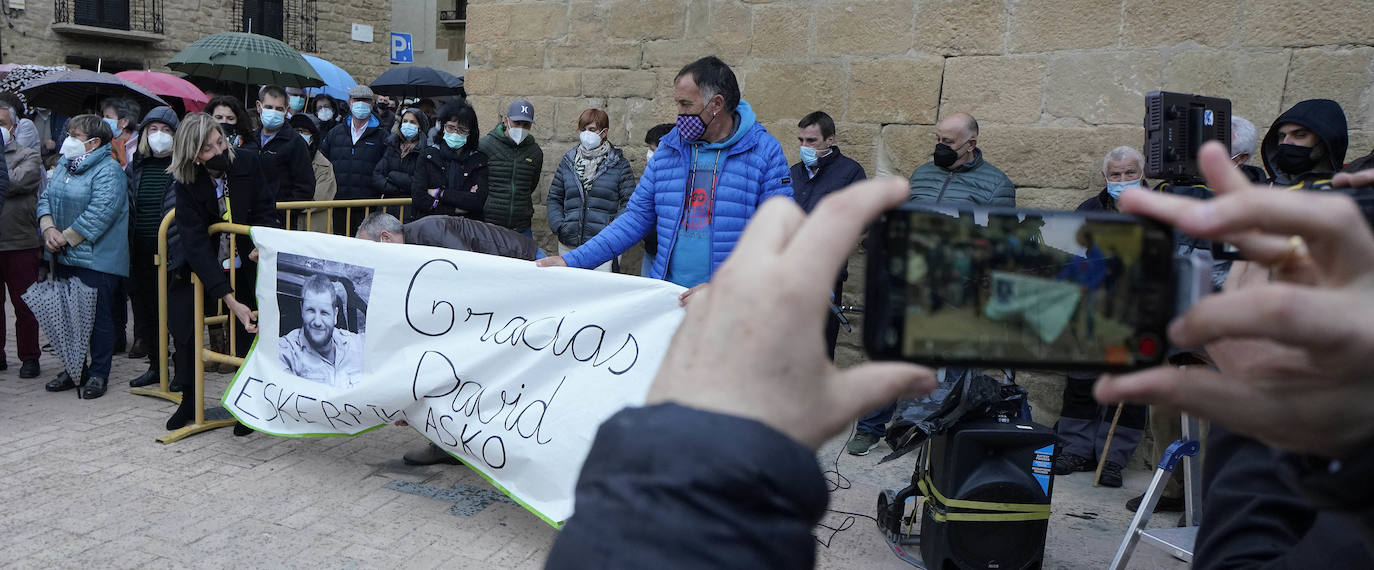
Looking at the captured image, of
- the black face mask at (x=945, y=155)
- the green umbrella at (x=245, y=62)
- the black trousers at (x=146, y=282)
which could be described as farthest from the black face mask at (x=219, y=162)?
the green umbrella at (x=245, y=62)

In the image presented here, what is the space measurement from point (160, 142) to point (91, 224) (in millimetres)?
706

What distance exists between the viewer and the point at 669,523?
59 cm

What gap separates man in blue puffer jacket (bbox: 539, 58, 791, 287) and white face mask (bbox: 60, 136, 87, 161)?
4195 millimetres

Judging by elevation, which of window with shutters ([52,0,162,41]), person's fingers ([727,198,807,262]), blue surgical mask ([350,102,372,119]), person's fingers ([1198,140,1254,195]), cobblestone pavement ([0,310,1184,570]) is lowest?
cobblestone pavement ([0,310,1184,570])

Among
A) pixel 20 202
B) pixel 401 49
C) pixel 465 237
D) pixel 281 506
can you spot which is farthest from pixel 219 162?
pixel 401 49

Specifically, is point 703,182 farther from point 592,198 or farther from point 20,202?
point 20,202

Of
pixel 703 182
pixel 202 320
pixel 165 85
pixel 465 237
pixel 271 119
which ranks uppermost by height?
pixel 165 85

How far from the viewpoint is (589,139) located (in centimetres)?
727

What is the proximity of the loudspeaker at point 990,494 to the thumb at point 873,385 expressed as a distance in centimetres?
314

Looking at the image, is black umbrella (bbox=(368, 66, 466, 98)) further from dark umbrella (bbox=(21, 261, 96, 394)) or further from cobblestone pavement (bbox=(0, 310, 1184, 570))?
cobblestone pavement (bbox=(0, 310, 1184, 570))

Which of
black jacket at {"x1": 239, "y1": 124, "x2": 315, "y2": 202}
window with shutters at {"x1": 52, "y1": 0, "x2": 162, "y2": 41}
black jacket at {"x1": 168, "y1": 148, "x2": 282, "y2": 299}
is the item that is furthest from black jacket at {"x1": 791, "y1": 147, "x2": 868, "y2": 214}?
window with shutters at {"x1": 52, "y1": 0, "x2": 162, "y2": 41}

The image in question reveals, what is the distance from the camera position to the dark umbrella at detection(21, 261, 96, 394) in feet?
20.0

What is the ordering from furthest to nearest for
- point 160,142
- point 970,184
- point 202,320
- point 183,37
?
1. point 183,37
2. point 160,142
3. point 970,184
4. point 202,320

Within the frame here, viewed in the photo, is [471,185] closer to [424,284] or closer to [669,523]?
[424,284]
